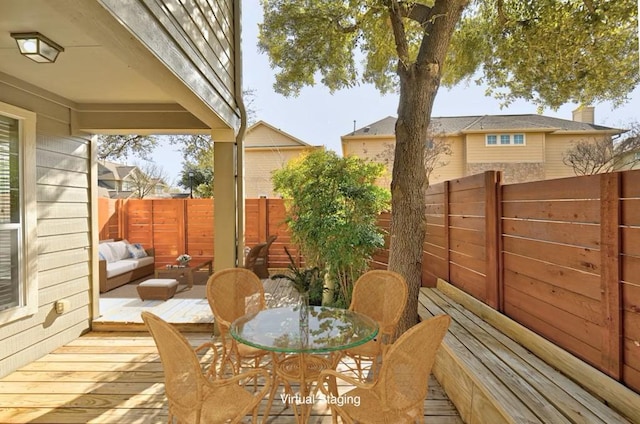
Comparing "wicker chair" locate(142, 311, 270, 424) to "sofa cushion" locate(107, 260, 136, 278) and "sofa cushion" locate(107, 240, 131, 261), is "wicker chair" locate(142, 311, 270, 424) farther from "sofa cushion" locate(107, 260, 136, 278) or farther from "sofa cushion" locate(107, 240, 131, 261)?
"sofa cushion" locate(107, 240, 131, 261)

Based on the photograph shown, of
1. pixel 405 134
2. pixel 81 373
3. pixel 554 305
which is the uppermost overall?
pixel 405 134

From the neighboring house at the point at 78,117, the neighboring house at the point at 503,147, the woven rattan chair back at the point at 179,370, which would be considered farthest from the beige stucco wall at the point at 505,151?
the woven rattan chair back at the point at 179,370

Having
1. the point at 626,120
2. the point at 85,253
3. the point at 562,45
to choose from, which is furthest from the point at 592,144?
the point at 85,253

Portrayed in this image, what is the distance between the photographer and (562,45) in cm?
384

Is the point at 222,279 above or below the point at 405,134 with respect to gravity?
below

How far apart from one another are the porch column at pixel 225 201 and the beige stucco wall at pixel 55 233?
161 cm

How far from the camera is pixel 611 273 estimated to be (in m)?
1.80

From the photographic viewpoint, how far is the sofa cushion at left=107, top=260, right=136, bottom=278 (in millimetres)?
5606

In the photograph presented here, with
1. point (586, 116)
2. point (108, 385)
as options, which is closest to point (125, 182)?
point (108, 385)

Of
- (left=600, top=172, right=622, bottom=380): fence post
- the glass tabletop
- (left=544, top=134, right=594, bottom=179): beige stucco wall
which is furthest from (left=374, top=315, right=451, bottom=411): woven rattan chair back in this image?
(left=544, top=134, right=594, bottom=179): beige stucco wall

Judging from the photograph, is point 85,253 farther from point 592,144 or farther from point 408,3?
point 592,144

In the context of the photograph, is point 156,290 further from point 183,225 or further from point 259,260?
point 183,225

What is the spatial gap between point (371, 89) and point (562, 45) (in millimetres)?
2519

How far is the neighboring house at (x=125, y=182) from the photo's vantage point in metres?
17.3
